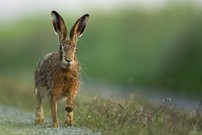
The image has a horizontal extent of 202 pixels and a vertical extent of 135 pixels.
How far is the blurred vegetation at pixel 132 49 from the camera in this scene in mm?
24188

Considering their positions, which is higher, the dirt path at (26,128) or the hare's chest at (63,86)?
the hare's chest at (63,86)

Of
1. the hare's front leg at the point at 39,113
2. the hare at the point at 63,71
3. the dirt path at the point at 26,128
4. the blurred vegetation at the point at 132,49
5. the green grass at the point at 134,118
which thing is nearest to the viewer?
the green grass at the point at 134,118

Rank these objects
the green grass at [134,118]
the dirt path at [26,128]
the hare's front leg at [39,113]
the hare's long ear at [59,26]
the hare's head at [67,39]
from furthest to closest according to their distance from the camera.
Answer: the hare's front leg at [39,113], the hare's long ear at [59,26], the hare's head at [67,39], the dirt path at [26,128], the green grass at [134,118]

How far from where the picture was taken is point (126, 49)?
2742cm

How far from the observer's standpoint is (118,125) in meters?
13.7

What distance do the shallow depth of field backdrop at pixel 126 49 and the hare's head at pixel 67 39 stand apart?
5.25m

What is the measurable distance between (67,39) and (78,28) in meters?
0.31

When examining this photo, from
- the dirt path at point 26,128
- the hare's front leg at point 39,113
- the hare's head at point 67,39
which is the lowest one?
the dirt path at point 26,128

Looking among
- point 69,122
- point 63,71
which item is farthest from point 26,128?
point 63,71

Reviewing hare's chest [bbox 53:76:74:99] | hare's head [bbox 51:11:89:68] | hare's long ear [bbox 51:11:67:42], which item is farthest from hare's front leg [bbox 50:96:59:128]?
hare's long ear [bbox 51:11:67:42]

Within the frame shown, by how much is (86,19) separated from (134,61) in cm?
1140

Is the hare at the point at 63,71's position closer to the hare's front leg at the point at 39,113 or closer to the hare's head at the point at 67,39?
the hare's head at the point at 67,39

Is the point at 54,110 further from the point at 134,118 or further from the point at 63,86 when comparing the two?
the point at 134,118

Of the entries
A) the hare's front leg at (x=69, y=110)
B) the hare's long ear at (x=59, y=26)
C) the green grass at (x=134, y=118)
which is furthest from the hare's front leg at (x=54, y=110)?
the hare's long ear at (x=59, y=26)
